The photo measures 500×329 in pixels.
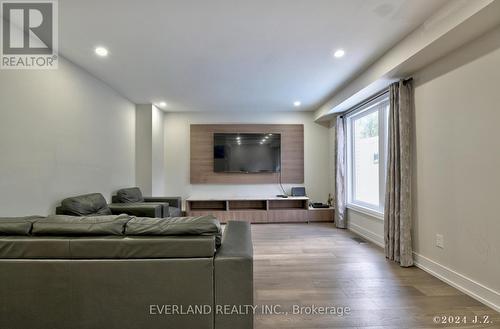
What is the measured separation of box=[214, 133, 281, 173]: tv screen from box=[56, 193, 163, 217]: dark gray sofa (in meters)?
2.17

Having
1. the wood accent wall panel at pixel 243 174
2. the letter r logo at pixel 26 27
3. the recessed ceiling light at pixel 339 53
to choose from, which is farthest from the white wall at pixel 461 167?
the letter r logo at pixel 26 27

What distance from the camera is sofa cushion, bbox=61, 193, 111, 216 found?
10.0 ft

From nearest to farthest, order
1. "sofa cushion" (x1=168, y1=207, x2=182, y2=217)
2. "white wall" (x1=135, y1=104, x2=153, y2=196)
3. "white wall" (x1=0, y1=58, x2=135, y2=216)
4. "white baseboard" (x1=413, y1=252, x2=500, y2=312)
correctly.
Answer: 1. "white baseboard" (x1=413, y1=252, x2=500, y2=312)
2. "white wall" (x1=0, y1=58, x2=135, y2=216)
3. "sofa cushion" (x1=168, y1=207, x2=182, y2=217)
4. "white wall" (x1=135, y1=104, x2=153, y2=196)

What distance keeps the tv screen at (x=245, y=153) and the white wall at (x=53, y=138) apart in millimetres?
2215

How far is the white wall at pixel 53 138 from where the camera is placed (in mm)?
2529

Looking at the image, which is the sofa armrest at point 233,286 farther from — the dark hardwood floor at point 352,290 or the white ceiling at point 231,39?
the white ceiling at point 231,39

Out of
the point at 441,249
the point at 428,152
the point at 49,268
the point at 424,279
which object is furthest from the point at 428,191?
the point at 49,268

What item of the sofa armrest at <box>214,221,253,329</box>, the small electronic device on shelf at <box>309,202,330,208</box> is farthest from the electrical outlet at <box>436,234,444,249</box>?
the small electronic device on shelf at <box>309,202,330,208</box>

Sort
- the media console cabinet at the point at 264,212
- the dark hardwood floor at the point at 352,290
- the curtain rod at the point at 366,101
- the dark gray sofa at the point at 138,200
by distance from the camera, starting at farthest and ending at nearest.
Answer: the media console cabinet at the point at 264,212 < the dark gray sofa at the point at 138,200 < the curtain rod at the point at 366,101 < the dark hardwood floor at the point at 352,290

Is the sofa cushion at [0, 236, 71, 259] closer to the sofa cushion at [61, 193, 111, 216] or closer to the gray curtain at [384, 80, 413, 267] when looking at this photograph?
the sofa cushion at [61, 193, 111, 216]

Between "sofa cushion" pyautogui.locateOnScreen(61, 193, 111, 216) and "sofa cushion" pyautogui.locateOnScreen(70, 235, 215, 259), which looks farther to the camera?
"sofa cushion" pyautogui.locateOnScreen(61, 193, 111, 216)

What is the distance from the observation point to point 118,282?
5.42 ft

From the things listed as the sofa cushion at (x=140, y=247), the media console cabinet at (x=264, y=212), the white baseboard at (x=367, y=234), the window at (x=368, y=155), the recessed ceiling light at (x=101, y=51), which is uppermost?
the recessed ceiling light at (x=101, y=51)

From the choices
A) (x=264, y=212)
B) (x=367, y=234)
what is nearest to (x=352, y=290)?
(x=367, y=234)
